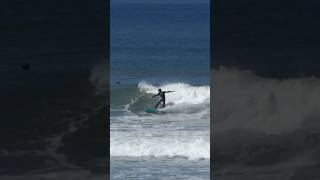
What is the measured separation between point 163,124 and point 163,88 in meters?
5.82

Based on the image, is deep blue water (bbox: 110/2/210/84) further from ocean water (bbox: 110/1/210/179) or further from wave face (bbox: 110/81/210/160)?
wave face (bbox: 110/81/210/160)

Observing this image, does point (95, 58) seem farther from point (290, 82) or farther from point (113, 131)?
point (113, 131)

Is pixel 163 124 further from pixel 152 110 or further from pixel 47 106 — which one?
pixel 47 106

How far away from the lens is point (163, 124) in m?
16.6

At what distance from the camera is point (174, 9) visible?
142ft

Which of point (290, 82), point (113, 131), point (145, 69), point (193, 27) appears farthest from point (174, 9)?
point (290, 82)

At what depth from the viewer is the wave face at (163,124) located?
14141 mm

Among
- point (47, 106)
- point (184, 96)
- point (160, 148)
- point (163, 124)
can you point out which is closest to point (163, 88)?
point (184, 96)

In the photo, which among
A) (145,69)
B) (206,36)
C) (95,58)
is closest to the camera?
(95,58)

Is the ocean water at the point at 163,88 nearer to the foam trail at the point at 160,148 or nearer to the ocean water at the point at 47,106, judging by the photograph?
the foam trail at the point at 160,148

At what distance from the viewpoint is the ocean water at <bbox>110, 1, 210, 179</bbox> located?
44.8 ft

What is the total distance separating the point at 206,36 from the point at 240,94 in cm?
2558

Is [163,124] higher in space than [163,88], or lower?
lower

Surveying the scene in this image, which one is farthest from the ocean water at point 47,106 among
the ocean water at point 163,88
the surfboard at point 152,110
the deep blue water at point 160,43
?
the deep blue water at point 160,43
